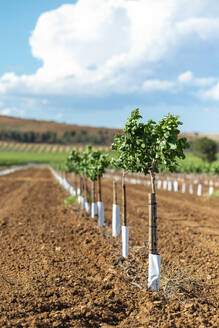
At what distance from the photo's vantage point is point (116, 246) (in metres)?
10.3

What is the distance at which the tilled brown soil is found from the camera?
5.77m

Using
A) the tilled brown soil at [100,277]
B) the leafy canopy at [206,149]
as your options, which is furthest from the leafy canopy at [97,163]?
the leafy canopy at [206,149]

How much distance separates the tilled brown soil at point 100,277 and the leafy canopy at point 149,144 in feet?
7.30

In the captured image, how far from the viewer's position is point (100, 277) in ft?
25.2

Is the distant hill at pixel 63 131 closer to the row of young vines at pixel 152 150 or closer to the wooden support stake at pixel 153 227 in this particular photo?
the row of young vines at pixel 152 150

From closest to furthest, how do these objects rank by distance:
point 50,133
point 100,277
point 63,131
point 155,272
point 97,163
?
point 155,272
point 100,277
point 97,163
point 50,133
point 63,131

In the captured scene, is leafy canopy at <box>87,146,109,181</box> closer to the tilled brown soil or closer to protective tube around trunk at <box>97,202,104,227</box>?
protective tube around trunk at <box>97,202,104,227</box>

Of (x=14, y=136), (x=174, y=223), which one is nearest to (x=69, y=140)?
(x=14, y=136)

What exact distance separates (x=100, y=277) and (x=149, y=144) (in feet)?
9.88

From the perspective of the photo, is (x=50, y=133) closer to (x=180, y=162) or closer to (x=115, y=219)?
(x=115, y=219)

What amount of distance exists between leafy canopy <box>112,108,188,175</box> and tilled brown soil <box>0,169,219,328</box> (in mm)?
2224

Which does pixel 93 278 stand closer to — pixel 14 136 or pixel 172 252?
pixel 172 252

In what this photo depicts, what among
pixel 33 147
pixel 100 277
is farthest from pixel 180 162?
pixel 33 147

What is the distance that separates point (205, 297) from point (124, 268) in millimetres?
1862
